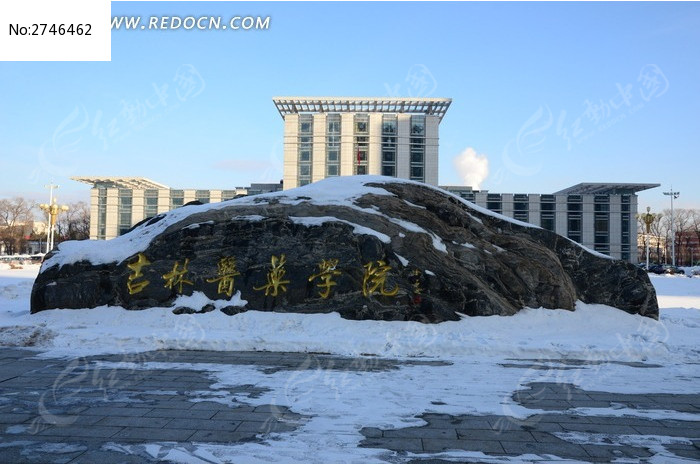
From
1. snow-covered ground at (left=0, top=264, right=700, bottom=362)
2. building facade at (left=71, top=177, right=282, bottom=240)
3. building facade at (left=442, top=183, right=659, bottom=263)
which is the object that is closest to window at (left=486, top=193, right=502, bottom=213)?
building facade at (left=442, top=183, right=659, bottom=263)

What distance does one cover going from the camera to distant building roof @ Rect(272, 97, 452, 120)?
5928 cm

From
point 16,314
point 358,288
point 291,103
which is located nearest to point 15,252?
point 291,103

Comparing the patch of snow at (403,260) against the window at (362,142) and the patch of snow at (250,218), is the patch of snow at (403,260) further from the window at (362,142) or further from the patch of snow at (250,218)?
the window at (362,142)

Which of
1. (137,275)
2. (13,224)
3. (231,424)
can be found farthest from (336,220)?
(13,224)

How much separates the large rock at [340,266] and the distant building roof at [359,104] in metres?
48.7

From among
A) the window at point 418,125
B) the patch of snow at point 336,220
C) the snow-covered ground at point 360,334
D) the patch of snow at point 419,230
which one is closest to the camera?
the snow-covered ground at point 360,334

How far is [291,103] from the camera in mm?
59938

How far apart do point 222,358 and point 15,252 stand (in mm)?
93348

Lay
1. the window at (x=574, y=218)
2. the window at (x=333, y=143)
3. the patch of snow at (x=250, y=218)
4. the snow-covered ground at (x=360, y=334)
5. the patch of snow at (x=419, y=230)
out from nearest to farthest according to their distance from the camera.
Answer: the snow-covered ground at (x=360, y=334)
the patch of snow at (x=419, y=230)
the patch of snow at (x=250, y=218)
the window at (x=574, y=218)
the window at (x=333, y=143)

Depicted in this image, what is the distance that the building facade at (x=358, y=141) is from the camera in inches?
2366

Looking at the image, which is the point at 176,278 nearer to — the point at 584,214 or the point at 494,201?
the point at 494,201

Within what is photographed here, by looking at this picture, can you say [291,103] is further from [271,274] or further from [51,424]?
[51,424]

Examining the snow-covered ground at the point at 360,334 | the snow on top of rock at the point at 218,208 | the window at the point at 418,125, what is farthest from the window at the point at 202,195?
the snow-covered ground at the point at 360,334

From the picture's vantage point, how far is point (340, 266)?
37.0 feet
